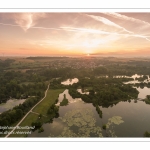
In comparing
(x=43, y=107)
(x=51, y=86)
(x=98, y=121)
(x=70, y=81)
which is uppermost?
(x=70, y=81)

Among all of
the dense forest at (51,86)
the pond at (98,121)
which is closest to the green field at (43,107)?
the dense forest at (51,86)

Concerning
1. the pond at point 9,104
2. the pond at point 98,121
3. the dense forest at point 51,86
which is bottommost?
the pond at point 98,121

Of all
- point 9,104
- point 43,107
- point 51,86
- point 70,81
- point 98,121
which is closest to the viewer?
point 98,121

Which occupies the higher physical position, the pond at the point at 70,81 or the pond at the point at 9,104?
the pond at the point at 70,81

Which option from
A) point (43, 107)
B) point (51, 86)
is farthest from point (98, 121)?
point (51, 86)

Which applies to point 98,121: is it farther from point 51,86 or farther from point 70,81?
point 70,81

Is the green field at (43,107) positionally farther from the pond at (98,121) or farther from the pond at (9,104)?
the pond at (9,104)

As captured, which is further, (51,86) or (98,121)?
(51,86)
